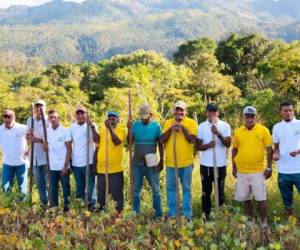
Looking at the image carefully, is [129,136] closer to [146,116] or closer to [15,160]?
[146,116]

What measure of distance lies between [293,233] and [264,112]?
645 inches

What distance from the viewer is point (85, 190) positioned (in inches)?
253

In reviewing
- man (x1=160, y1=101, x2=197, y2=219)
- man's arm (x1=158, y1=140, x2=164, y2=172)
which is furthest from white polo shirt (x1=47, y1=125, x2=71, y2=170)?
man (x1=160, y1=101, x2=197, y2=219)

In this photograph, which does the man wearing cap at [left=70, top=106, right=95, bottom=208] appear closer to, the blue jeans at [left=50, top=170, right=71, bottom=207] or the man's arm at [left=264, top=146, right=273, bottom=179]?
→ the blue jeans at [left=50, top=170, right=71, bottom=207]

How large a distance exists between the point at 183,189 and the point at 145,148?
69 centimetres

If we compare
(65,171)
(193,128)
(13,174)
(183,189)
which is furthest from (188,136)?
(13,174)

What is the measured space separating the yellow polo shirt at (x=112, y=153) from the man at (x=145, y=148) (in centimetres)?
16

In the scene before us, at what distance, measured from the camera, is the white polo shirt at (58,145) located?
648cm

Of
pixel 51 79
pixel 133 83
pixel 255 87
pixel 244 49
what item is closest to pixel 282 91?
pixel 133 83

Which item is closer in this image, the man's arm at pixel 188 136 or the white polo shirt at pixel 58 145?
the man's arm at pixel 188 136

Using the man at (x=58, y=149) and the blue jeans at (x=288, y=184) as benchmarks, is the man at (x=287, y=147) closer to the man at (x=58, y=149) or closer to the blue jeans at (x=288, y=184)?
the blue jeans at (x=288, y=184)

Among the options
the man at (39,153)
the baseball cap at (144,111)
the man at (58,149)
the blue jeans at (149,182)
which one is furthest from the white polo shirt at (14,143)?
the baseball cap at (144,111)

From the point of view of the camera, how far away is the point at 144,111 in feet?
19.6

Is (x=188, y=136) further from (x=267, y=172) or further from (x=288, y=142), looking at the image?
(x=288, y=142)
